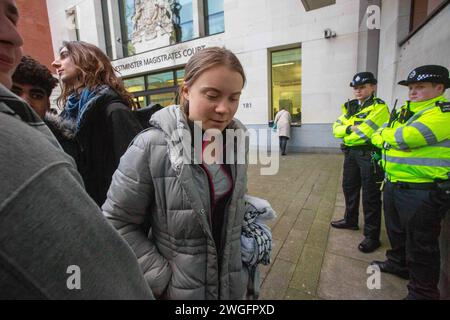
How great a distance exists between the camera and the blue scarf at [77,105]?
1533mm

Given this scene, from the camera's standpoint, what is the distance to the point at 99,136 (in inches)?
61.8

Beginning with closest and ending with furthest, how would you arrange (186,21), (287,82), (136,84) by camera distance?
(287,82) → (186,21) → (136,84)

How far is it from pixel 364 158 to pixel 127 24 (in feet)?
47.4

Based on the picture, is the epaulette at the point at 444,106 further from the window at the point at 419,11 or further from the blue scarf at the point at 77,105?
the window at the point at 419,11

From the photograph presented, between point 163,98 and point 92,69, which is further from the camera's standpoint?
point 163,98

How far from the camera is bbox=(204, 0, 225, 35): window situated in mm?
10039

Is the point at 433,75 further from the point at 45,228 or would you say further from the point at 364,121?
the point at 45,228

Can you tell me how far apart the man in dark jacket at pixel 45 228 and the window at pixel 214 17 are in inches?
434

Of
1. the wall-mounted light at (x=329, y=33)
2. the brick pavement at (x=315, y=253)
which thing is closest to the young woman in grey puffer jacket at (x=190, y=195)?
the brick pavement at (x=315, y=253)

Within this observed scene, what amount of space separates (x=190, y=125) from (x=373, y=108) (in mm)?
2838

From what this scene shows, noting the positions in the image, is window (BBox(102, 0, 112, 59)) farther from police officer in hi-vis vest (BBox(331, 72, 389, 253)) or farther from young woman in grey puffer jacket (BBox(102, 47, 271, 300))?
young woman in grey puffer jacket (BBox(102, 47, 271, 300))

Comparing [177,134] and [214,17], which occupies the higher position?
[214,17]

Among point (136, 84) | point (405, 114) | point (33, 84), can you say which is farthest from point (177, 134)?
point (136, 84)

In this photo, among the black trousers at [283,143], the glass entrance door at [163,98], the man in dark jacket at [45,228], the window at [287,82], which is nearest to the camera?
the man in dark jacket at [45,228]
